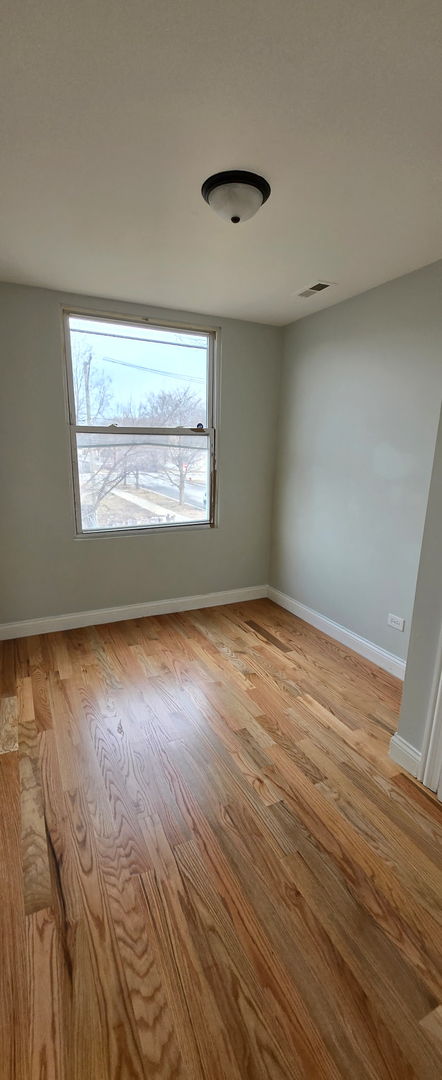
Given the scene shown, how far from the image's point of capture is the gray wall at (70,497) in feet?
8.98

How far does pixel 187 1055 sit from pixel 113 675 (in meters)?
1.75

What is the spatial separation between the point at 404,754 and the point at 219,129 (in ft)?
7.97

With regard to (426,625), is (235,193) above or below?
above

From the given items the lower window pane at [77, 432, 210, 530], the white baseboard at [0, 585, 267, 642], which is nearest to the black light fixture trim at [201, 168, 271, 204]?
the lower window pane at [77, 432, 210, 530]

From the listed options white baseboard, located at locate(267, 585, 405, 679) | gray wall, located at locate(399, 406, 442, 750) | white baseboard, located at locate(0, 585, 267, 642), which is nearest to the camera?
gray wall, located at locate(399, 406, 442, 750)

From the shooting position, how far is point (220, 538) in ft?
11.9

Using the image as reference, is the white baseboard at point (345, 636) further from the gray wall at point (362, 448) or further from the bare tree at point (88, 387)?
the bare tree at point (88, 387)

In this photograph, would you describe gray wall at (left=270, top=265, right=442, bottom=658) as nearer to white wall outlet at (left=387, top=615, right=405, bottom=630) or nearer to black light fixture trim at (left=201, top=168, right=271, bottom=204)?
white wall outlet at (left=387, top=615, right=405, bottom=630)

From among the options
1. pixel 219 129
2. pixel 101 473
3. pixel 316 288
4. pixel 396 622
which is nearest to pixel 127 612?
pixel 101 473

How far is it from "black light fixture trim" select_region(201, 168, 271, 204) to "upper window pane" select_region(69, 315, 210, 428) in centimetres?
157

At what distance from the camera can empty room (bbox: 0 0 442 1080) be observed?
1033mm

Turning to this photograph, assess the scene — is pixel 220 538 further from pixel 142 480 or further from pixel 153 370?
pixel 153 370

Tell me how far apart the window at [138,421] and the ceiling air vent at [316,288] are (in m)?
0.87

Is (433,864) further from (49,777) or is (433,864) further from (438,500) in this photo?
(49,777)
